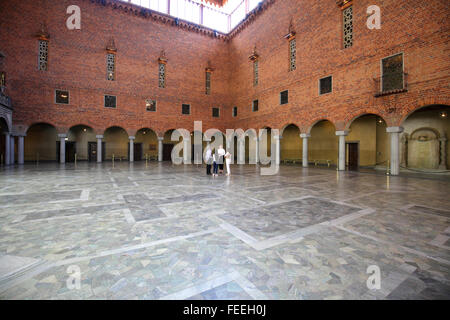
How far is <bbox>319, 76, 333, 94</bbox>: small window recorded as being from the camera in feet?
50.1

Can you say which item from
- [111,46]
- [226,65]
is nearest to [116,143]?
[111,46]

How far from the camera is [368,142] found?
718 inches

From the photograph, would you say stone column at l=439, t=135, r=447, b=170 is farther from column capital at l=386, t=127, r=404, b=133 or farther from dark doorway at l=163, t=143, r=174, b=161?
dark doorway at l=163, t=143, r=174, b=161

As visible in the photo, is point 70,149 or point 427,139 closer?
point 427,139

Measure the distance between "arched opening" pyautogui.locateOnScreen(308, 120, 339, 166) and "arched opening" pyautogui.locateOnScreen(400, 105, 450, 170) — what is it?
16.4 feet

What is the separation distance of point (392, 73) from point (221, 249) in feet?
48.6

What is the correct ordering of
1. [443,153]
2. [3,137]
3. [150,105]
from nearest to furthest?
1. [443,153]
2. [3,137]
3. [150,105]

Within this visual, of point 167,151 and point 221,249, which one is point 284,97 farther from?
point 221,249

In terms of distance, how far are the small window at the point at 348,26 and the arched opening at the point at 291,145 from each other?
31.4 feet

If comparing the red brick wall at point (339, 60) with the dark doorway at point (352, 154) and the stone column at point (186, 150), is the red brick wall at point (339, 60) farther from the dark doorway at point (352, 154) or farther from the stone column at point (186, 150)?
the stone column at point (186, 150)

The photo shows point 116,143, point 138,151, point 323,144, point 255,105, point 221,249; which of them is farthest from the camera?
point 138,151

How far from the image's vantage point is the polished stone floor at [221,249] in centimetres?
201

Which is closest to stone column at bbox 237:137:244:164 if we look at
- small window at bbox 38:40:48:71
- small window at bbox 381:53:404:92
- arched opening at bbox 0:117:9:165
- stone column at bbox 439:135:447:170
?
small window at bbox 381:53:404:92
